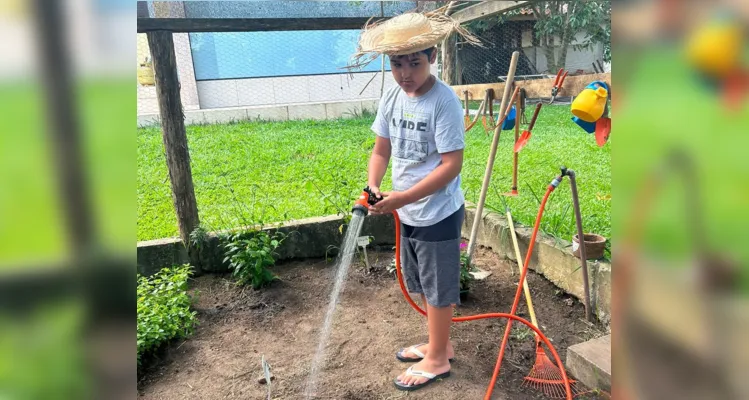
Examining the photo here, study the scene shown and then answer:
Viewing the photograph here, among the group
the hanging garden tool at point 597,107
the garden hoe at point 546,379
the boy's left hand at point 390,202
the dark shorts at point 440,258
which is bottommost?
the garden hoe at point 546,379

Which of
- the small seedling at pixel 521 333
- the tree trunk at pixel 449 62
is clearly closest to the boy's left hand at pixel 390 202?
the small seedling at pixel 521 333

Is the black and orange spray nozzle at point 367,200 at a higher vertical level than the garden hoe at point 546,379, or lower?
higher

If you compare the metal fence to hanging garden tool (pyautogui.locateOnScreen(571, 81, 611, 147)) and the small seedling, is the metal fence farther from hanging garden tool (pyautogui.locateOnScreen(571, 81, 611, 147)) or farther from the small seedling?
hanging garden tool (pyautogui.locateOnScreen(571, 81, 611, 147))

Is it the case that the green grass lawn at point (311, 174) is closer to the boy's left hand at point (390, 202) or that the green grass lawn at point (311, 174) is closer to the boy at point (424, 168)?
the boy at point (424, 168)

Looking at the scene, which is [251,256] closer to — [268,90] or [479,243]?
[479,243]

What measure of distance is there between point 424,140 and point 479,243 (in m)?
1.90

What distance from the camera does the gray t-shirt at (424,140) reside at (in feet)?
6.53

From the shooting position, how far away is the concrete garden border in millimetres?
2664

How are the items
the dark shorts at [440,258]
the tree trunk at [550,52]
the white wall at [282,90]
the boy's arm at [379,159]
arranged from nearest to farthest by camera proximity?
the dark shorts at [440,258], the boy's arm at [379,159], the white wall at [282,90], the tree trunk at [550,52]

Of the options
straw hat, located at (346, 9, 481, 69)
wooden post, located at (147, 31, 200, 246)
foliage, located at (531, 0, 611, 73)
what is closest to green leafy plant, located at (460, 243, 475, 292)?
straw hat, located at (346, 9, 481, 69)

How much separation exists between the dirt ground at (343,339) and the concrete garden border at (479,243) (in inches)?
4.0

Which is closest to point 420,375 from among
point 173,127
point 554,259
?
point 554,259

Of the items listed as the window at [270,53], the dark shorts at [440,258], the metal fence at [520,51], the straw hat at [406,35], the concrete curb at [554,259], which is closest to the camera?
the straw hat at [406,35]
